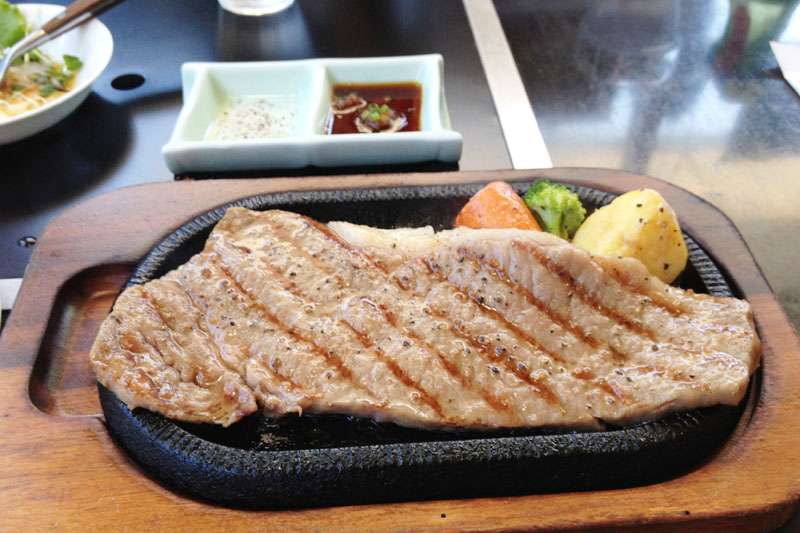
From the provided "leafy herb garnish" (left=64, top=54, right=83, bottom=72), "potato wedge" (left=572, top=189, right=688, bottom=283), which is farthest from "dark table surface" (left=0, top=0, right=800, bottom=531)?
"potato wedge" (left=572, top=189, right=688, bottom=283)

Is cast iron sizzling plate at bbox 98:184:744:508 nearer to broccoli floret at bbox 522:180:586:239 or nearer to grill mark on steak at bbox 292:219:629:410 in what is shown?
grill mark on steak at bbox 292:219:629:410

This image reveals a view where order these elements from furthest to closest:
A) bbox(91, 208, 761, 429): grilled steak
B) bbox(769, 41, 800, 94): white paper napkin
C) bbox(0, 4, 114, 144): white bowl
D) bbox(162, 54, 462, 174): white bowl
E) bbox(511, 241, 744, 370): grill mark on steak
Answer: bbox(769, 41, 800, 94): white paper napkin → bbox(0, 4, 114, 144): white bowl → bbox(162, 54, 462, 174): white bowl → bbox(511, 241, 744, 370): grill mark on steak → bbox(91, 208, 761, 429): grilled steak

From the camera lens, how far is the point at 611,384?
1.98m

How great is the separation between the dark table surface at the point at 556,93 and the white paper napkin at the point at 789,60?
0.24 feet

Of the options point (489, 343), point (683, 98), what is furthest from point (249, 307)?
point (683, 98)

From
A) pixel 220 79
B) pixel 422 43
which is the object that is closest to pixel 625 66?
pixel 422 43

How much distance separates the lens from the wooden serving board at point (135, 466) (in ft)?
5.67

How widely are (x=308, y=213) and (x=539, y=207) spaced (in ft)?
3.51

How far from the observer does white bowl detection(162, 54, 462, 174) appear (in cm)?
326

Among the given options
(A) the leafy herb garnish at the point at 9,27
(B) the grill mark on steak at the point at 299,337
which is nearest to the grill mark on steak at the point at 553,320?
(B) the grill mark on steak at the point at 299,337

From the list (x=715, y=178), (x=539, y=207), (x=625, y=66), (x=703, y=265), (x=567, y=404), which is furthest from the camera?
(x=625, y=66)

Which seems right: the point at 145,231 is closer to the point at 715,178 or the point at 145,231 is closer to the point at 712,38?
the point at 715,178

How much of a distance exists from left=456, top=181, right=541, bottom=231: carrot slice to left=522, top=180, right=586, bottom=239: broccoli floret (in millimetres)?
44

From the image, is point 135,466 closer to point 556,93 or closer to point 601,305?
point 601,305
